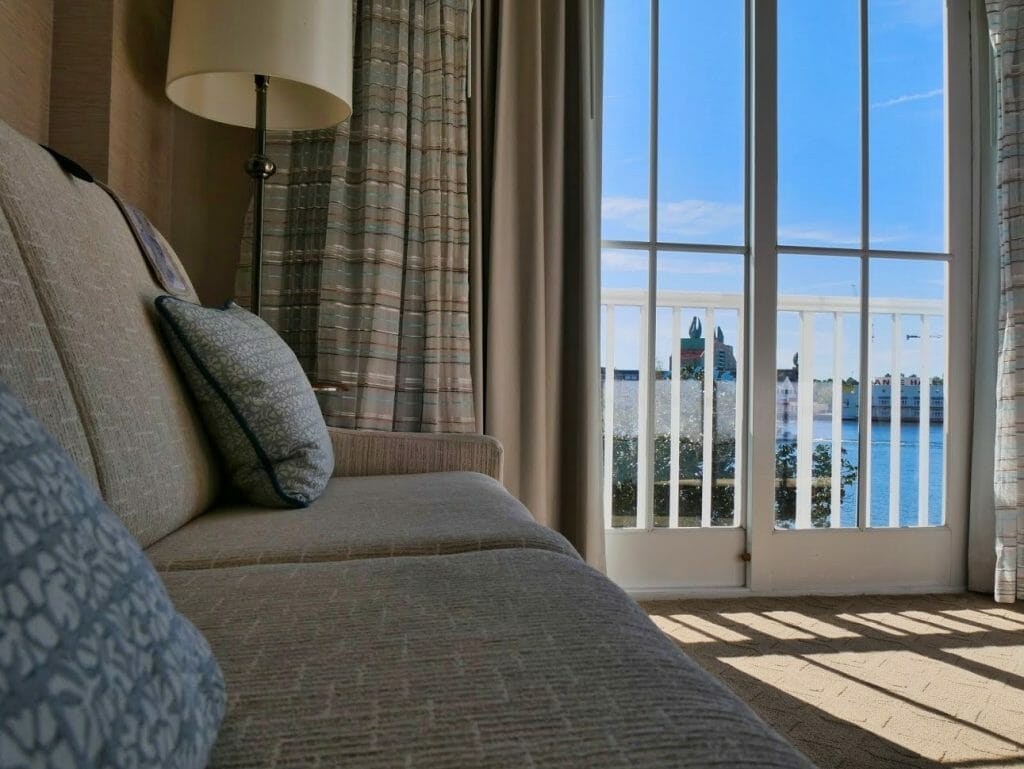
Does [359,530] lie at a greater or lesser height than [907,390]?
lesser

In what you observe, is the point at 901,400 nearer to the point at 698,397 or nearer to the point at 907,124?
the point at 698,397

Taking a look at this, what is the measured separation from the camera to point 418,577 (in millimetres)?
734

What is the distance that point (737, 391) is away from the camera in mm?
2652

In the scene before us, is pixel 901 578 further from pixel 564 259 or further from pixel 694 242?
pixel 564 259

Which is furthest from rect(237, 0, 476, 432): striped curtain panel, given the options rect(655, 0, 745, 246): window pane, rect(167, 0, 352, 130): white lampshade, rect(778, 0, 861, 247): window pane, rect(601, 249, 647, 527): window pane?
rect(778, 0, 861, 247): window pane

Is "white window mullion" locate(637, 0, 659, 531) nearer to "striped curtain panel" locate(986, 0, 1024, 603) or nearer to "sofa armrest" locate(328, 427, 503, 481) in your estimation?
"sofa armrest" locate(328, 427, 503, 481)

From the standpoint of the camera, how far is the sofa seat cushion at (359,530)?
872mm

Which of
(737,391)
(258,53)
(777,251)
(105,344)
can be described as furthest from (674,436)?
(105,344)

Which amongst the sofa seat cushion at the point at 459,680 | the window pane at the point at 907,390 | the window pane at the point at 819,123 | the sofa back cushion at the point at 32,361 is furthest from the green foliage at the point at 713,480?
the sofa back cushion at the point at 32,361

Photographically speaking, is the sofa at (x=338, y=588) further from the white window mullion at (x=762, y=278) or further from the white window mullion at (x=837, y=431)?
the white window mullion at (x=837, y=431)

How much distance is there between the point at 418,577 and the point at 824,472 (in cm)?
238

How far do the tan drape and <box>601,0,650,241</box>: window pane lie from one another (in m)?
0.18

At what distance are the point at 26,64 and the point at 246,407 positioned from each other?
1.06 metres

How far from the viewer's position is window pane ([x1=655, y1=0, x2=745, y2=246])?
258cm
